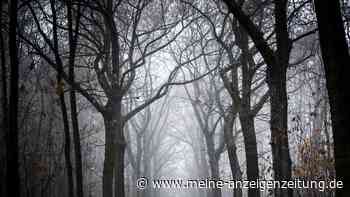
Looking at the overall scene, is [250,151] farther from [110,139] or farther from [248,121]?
[110,139]

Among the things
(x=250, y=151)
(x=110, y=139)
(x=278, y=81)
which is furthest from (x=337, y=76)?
(x=110, y=139)

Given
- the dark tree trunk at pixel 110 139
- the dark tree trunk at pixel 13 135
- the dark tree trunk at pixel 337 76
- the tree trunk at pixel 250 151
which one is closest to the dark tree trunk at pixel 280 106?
the dark tree trunk at pixel 337 76

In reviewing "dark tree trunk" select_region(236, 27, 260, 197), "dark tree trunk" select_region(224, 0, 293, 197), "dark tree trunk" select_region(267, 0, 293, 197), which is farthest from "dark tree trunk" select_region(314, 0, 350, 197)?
"dark tree trunk" select_region(236, 27, 260, 197)

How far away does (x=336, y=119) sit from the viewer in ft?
17.1

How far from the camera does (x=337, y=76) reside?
5.21 meters

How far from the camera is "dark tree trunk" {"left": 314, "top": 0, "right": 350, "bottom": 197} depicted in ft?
16.5

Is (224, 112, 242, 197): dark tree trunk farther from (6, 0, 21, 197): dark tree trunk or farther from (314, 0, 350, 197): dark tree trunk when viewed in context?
(314, 0, 350, 197): dark tree trunk

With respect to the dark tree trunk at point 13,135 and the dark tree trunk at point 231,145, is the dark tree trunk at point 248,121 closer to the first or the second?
the dark tree trunk at point 231,145

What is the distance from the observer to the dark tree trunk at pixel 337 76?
198 inches

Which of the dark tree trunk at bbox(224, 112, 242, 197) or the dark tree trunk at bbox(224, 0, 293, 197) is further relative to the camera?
the dark tree trunk at bbox(224, 112, 242, 197)

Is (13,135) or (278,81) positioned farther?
(13,135)

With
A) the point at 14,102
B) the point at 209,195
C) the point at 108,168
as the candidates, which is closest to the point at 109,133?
the point at 108,168

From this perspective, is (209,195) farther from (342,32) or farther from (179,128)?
(342,32)

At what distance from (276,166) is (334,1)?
11.7 feet
